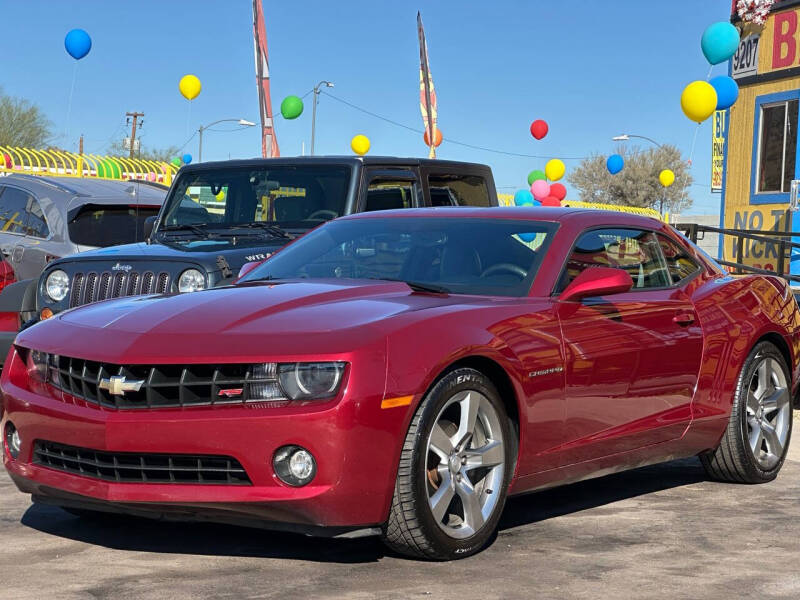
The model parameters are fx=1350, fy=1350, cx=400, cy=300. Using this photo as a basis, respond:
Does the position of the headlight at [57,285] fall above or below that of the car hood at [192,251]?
below

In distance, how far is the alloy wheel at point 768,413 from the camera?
7.48 metres

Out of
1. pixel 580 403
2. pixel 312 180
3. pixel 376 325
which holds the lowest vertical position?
pixel 580 403

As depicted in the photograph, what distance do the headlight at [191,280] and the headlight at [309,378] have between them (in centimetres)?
408

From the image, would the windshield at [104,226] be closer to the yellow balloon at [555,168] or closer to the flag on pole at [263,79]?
the flag on pole at [263,79]

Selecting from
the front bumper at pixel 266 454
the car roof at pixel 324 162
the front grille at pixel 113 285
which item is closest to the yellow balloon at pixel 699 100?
the car roof at pixel 324 162

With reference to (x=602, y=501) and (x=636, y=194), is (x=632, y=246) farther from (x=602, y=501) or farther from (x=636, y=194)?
(x=636, y=194)

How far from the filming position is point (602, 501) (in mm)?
6934

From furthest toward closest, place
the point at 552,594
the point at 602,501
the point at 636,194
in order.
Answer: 1. the point at 636,194
2. the point at 602,501
3. the point at 552,594

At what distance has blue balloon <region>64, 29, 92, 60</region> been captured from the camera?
33.8 metres

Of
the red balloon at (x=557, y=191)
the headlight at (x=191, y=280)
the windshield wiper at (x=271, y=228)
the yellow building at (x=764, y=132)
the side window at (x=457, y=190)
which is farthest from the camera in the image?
the red balloon at (x=557, y=191)

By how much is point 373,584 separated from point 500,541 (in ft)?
3.33

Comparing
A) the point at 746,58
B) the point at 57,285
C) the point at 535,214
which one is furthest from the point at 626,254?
the point at 746,58

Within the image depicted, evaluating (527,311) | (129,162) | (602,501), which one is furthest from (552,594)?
(129,162)

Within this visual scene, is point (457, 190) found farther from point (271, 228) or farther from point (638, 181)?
point (638, 181)
